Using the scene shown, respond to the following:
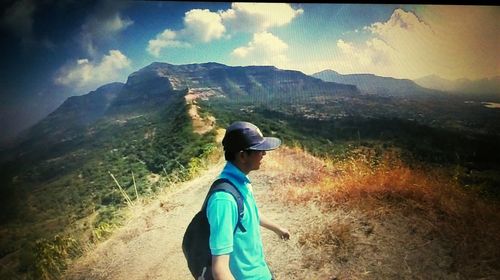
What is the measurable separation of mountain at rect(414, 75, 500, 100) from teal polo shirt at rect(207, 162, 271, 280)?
16.3 feet

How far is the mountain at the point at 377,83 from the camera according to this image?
566 centimetres

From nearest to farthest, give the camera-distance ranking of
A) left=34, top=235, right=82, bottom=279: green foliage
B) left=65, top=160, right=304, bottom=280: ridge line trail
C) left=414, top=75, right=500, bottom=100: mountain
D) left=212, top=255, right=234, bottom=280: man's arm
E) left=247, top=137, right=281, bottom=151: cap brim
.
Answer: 1. left=212, top=255, right=234, bottom=280: man's arm
2. left=247, top=137, right=281, bottom=151: cap brim
3. left=65, top=160, right=304, bottom=280: ridge line trail
4. left=34, top=235, right=82, bottom=279: green foliage
5. left=414, top=75, right=500, bottom=100: mountain

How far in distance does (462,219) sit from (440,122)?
550 cm

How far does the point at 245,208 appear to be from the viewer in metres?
1.56

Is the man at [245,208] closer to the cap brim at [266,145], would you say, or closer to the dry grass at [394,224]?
the cap brim at [266,145]

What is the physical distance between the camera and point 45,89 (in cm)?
578

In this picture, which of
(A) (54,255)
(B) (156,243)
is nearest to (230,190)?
(B) (156,243)

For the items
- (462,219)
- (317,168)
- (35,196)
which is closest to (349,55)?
(317,168)

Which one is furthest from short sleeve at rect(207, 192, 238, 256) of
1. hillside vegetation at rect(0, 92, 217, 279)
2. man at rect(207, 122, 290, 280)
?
hillside vegetation at rect(0, 92, 217, 279)

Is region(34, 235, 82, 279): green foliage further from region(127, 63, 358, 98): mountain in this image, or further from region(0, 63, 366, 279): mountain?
region(127, 63, 358, 98): mountain

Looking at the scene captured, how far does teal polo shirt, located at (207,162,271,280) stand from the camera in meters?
1.38

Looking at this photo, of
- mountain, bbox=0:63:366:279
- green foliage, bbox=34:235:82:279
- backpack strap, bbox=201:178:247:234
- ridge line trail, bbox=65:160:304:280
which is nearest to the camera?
backpack strap, bbox=201:178:247:234

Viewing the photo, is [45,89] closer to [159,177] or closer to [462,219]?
[159,177]

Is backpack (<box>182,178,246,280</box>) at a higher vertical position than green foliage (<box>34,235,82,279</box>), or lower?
higher
